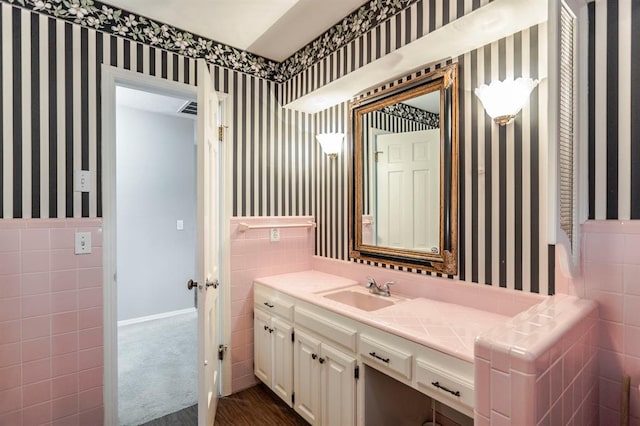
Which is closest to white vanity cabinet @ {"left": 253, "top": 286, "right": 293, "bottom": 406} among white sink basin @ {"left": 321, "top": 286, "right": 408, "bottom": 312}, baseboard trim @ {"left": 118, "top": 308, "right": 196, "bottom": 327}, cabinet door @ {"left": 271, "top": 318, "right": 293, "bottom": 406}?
cabinet door @ {"left": 271, "top": 318, "right": 293, "bottom": 406}

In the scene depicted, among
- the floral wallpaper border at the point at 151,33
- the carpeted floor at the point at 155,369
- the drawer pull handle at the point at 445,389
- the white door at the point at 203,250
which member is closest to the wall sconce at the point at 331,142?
the floral wallpaper border at the point at 151,33

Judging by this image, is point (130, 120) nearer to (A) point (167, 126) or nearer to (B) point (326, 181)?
(A) point (167, 126)

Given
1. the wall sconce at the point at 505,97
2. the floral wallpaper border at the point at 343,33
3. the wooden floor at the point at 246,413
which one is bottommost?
the wooden floor at the point at 246,413

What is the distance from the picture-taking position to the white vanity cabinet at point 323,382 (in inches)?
63.3

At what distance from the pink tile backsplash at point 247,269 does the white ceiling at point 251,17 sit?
1341 mm

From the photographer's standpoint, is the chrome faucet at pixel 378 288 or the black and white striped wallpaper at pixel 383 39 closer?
the black and white striped wallpaper at pixel 383 39

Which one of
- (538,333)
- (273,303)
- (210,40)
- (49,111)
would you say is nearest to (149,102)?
(210,40)

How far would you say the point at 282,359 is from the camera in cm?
211

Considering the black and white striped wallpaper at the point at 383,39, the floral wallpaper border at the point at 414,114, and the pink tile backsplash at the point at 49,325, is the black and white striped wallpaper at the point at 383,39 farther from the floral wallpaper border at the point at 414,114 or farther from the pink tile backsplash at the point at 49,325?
the pink tile backsplash at the point at 49,325

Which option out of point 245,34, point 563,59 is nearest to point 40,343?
point 245,34

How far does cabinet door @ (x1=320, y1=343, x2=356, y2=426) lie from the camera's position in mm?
1595

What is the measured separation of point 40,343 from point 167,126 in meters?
2.94

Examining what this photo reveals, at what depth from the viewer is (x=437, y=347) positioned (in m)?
1.22

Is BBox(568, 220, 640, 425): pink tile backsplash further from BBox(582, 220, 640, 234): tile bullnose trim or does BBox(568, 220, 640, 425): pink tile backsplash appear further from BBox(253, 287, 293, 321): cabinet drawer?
BBox(253, 287, 293, 321): cabinet drawer
